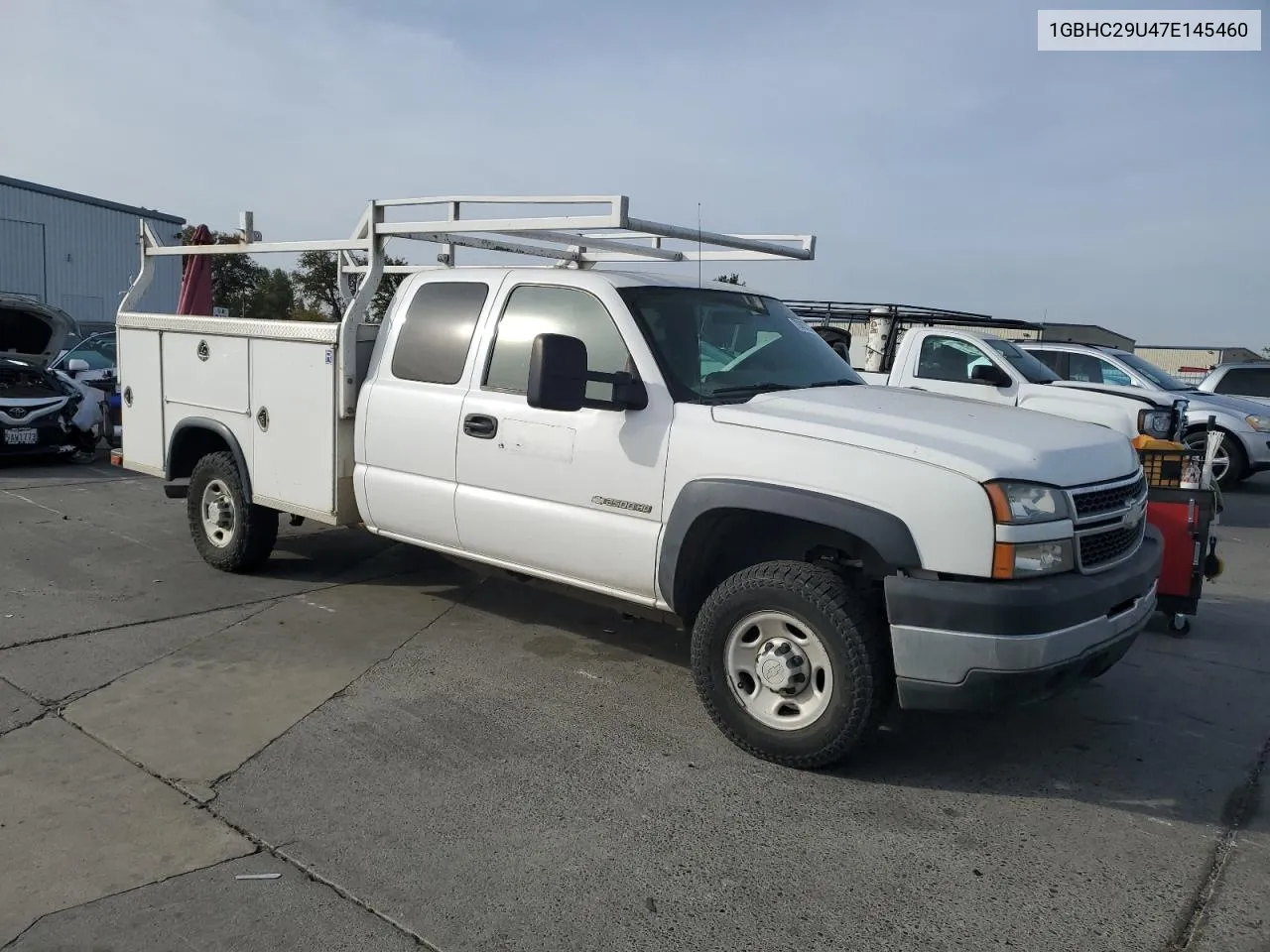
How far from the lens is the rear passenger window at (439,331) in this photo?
207 inches

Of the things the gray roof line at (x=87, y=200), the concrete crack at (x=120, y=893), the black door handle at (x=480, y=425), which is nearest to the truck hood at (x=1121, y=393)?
the black door handle at (x=480, y=425)

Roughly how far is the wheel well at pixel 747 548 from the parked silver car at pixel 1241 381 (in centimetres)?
1279

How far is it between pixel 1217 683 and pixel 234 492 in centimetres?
576

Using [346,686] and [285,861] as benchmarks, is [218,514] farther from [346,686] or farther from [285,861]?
[285,861]

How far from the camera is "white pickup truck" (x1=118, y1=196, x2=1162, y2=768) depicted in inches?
143

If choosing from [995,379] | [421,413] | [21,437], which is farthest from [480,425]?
[21,437]

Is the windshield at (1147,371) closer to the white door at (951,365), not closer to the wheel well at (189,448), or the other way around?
the white door at (951,365)

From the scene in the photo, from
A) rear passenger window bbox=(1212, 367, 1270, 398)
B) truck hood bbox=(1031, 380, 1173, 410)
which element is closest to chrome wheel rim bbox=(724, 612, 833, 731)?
truck hood bbox=(1031, 380, 1173, 410)

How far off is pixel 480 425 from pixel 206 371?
2.59 meters

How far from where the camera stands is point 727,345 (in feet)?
16.2

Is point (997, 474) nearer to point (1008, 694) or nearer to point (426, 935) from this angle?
point (1008, 694)

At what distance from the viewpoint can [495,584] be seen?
6.74 meters

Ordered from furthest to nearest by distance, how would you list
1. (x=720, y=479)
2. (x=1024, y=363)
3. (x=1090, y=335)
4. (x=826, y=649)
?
(x=1090, y=335), (x=1024, y=363), (x=720, y=479), (x=826, y=649)

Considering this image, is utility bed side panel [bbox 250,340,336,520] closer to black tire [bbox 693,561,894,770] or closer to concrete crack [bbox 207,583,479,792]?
concrete crack [bbox 207,583,479,792]
